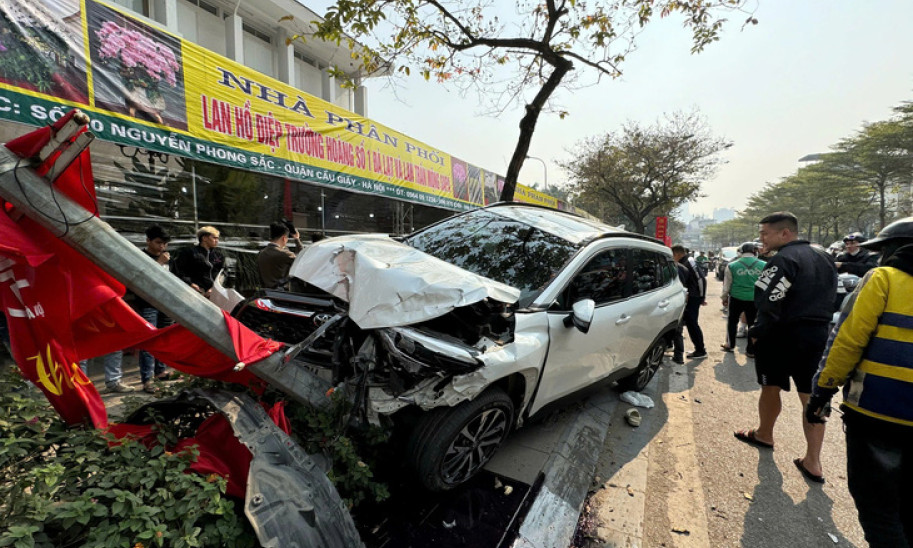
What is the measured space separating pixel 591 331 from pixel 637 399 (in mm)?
1779

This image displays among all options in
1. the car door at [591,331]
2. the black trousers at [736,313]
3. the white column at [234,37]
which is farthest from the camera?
the white column at [234,37]

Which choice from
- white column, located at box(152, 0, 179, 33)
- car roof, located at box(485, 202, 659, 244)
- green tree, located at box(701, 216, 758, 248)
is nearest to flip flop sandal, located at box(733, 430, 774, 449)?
A: car roof, located at box(485, 202, 659, 244)

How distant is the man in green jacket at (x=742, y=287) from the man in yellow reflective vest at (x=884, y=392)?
4697 millimetres

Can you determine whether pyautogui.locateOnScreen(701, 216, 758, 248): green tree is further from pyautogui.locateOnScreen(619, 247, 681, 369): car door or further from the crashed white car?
the crashed white car

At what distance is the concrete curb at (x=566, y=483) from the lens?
2240 mm

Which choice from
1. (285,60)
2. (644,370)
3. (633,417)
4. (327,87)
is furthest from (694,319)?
(327,87)

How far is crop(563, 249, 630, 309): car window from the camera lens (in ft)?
9.86

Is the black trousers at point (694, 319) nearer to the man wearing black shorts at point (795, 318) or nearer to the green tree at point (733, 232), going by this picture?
the man wearing black shorts at point (795, 318)

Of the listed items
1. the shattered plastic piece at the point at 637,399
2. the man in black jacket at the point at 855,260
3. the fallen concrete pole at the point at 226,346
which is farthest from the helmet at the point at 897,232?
the man in black jacket at the point at 855,260

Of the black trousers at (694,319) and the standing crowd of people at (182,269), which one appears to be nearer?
the standing crowd of people at (182,269)

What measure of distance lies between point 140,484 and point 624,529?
2569 mm

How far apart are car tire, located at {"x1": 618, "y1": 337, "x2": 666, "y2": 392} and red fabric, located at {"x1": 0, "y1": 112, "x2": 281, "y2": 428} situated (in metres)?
3.77

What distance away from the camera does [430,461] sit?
219 centimetres

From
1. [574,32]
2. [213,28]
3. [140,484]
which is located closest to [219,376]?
[140,484]
